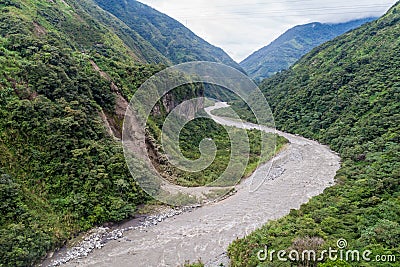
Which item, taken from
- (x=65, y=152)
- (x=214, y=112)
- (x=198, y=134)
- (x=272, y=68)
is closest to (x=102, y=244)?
(x=65, y=152)

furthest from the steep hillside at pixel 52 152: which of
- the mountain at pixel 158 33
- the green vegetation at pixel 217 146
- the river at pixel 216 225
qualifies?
the mountain at pixel 158 33

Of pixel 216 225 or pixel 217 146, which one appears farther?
pixel 217 146

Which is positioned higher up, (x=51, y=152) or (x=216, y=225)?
(x=51, y=152)

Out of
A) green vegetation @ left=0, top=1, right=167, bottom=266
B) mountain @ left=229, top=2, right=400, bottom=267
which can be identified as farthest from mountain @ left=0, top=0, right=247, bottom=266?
mountain @ left=229, top=2, right=400, bottom=267

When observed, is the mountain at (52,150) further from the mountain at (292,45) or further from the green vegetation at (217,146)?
the mountain at (292,45)

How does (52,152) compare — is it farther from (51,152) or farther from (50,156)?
(50,156)

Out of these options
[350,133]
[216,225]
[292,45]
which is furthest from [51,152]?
[292,45]
